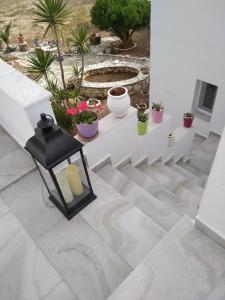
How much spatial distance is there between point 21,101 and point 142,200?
6.46ft

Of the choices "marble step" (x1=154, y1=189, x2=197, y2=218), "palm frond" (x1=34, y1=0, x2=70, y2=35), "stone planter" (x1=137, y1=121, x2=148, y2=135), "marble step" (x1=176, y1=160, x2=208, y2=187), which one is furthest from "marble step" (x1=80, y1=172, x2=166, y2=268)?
"palm frond" (x1=34, y1=0, x2=70, y2=35)

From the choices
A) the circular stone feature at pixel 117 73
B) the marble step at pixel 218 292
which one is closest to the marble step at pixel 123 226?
the marble step at pixel 218 292

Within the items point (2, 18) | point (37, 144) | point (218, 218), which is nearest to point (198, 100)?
point (218, 218)

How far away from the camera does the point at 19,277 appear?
2.38 metres

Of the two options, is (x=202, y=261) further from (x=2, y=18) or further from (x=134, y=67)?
(x=2, y=18)

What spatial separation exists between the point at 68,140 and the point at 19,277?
4.56ft

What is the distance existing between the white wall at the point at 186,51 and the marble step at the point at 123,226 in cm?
375

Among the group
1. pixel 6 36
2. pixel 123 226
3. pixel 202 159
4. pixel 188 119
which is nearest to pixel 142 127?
pixel 188 119

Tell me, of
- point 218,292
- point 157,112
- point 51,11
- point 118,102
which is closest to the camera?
point 218,292

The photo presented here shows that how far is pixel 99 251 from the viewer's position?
8.27 feet

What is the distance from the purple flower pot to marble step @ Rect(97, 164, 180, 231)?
73cm

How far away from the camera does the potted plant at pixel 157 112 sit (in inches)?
176

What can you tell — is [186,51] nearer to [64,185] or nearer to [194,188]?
[194,188]

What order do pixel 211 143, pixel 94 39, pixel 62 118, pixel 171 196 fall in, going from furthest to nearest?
pixel 94 39
pixel 211 143
pixel 171 196
pixel 62 118
